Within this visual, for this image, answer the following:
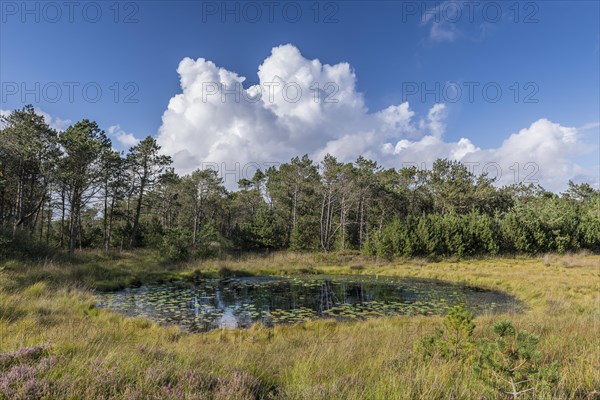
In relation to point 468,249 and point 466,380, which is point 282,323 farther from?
→ point 468,249

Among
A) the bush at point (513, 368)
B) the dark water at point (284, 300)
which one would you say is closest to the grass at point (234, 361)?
the bush at point (513, 368)

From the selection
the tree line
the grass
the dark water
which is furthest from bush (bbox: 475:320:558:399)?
the tree line

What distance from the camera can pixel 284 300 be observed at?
15656 mm

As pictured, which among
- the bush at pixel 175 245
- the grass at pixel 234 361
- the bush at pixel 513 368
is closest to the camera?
the grass at pixel 234 361

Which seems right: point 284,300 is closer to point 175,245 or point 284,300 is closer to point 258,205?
point 175,245

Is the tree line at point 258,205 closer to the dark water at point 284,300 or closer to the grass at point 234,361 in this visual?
the dark water at point 284,300

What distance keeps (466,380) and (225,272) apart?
70.3 ft

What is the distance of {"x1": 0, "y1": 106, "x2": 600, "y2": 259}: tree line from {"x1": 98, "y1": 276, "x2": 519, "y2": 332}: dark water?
8245mm

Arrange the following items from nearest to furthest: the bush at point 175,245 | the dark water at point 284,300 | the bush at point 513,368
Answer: the bush at point 513,368
the dark water at point 284,300
the bush at point 175,245

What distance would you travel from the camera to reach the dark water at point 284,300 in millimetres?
12234

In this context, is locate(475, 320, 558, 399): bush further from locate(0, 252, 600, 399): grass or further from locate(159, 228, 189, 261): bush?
locate(159, 228, 189, 261): bush

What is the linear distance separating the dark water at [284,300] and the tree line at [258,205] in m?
8.24

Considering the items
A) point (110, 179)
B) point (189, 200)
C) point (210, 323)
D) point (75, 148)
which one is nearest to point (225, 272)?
point (210, 323)

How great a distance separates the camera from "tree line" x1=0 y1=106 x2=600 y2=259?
84.7 feet
